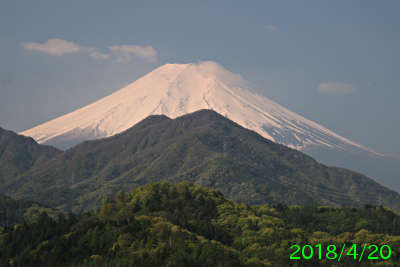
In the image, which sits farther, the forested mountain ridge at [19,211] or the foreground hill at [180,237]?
the forested mountain ridge at [19,211]

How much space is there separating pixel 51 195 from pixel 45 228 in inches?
4845

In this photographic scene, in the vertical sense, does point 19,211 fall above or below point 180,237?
below

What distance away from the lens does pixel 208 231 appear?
7875 centimetres

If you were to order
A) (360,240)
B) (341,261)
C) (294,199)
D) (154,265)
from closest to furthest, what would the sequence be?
(154,265), (341,261), (360,240), (294,199)

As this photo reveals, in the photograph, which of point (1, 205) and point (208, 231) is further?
point (1, 205)

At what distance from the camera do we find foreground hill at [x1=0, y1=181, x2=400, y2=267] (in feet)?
199

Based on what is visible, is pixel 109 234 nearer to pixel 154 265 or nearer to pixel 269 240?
pixel 154 265

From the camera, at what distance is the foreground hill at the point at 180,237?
6059 centimetres

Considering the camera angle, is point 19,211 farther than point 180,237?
Yes

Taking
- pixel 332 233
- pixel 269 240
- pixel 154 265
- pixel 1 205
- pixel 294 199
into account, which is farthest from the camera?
pixel 294 199

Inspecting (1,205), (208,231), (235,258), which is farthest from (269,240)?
(1,205)

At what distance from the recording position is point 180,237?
67.6m

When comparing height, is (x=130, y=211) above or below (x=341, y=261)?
above

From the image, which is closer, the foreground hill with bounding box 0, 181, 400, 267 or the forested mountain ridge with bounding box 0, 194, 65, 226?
the foreground hill with bounding box 0, 181, 400, 267
